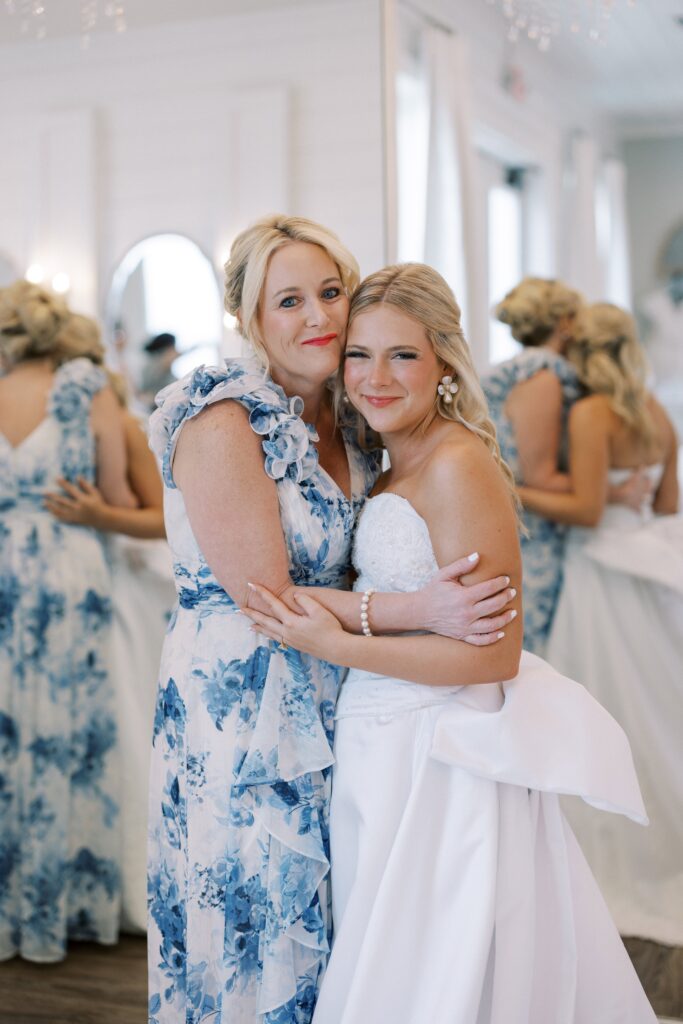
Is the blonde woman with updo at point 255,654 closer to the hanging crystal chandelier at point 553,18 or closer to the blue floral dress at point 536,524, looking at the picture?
the blue floral dress at point 536,524

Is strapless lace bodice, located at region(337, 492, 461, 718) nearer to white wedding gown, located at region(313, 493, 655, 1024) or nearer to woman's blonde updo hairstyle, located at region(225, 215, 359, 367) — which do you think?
white wedding gown, located at region(313, 493, 655, 1024)

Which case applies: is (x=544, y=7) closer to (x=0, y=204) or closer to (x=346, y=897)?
(x=0, y=204)

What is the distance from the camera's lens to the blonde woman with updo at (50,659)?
9.48 feet

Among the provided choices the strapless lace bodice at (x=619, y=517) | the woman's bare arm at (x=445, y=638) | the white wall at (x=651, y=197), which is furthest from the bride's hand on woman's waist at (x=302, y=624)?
the white wall at (x=651, y=197)

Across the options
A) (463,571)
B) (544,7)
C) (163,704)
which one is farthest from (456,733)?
(544,7)

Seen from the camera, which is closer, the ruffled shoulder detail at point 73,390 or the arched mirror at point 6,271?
the ruffled shoulder detail at point 73,390

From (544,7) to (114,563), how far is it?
75.8 inches

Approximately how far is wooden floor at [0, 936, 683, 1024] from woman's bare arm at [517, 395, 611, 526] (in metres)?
1.14

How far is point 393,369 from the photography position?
1.85 metres

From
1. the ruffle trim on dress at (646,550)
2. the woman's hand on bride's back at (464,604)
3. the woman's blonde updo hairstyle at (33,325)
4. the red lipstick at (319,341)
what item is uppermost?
the woman's blonde updo hairstyle at (33,325)

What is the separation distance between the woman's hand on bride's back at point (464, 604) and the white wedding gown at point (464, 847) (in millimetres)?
79

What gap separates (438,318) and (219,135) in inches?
66.0

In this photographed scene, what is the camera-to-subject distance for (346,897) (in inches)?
71.8

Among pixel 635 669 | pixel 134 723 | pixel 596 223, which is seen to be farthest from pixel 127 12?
pixel 635 669
